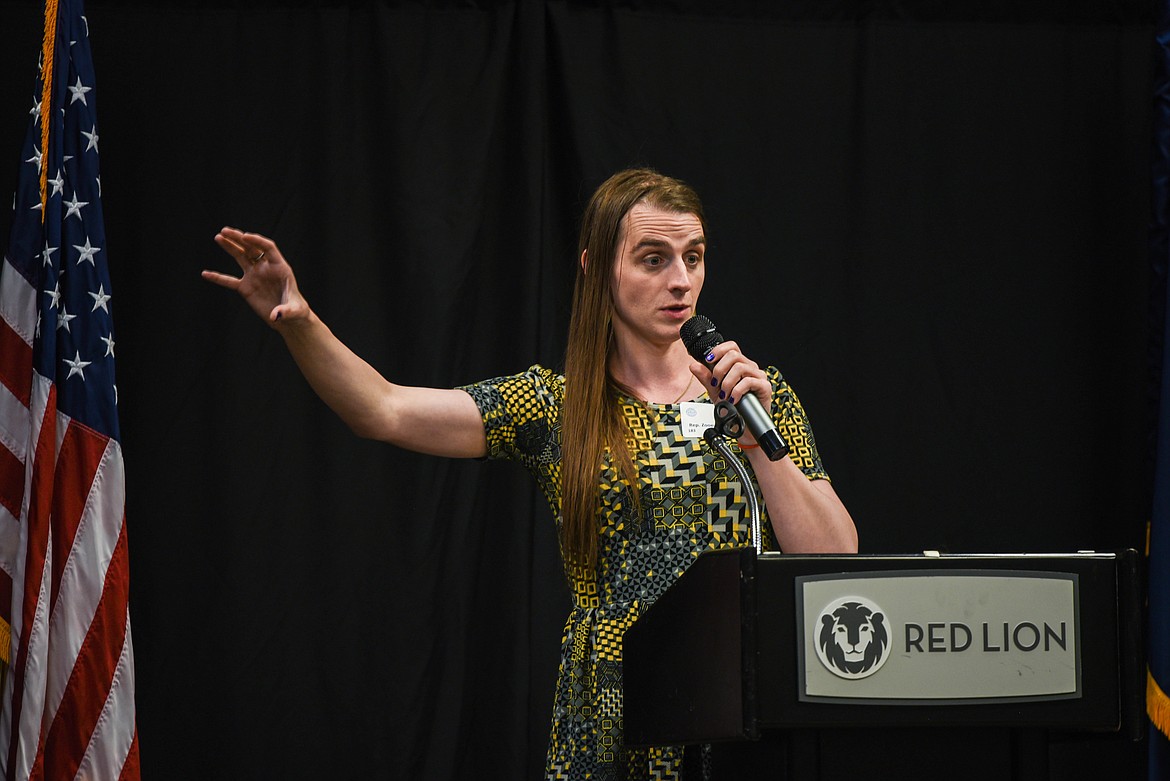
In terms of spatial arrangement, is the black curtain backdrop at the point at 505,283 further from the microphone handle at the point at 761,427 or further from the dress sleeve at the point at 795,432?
the microphone handle at the point at 761,427

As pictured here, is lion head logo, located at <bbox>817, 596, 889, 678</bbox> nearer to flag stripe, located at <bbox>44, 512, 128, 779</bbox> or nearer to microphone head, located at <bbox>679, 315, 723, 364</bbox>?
microphone head, located at <bbox>679, 315, 723, 364</bbox>

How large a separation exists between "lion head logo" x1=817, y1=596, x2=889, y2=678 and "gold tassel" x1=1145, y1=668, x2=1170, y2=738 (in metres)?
1.85

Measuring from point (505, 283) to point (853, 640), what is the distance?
216 cm

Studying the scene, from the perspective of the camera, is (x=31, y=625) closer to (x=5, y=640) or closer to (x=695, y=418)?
(x=5, y=640)

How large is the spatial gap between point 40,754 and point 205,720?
623mm

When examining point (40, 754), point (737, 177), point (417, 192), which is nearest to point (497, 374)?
point (417, 192)

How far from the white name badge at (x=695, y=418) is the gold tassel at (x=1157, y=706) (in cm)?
146

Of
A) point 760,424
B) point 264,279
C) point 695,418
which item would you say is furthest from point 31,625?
point 760,424

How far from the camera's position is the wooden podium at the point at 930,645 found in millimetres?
1229

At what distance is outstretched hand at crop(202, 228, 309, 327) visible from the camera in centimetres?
188

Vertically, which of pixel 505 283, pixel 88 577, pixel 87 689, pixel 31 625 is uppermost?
pixel 505 283

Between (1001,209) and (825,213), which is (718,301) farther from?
(1001,209)

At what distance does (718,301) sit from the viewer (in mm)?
3271

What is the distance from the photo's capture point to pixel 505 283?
10.7 ft
